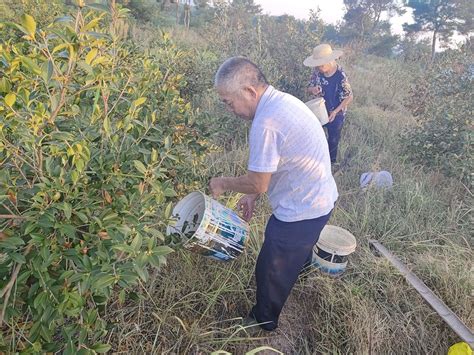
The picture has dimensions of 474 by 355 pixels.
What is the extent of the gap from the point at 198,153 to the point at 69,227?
1082 millimetres

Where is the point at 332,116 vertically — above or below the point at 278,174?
below

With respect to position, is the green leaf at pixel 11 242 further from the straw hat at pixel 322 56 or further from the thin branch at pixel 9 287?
the straw hat at pixel 322 56

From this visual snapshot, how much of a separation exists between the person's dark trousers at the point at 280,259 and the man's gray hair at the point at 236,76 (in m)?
0.74

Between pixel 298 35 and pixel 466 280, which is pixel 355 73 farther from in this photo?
pixel 466 280

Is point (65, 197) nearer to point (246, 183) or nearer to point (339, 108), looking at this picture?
point (246, 183)

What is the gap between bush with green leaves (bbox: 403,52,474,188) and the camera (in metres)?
3.74

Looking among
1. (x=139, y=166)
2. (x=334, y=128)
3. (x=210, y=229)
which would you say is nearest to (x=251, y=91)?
(x=210, y=229)

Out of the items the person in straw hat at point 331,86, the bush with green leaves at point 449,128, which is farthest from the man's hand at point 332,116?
the bush with green leaves at point 449,128

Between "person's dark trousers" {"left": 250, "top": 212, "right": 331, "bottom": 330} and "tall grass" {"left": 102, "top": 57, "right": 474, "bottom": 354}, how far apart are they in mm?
213

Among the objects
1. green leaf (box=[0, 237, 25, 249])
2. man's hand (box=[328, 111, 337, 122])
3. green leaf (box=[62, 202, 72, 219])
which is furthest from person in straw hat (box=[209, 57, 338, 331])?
man's hand (box=[328, 111, 337, 122])

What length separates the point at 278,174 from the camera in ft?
6.58

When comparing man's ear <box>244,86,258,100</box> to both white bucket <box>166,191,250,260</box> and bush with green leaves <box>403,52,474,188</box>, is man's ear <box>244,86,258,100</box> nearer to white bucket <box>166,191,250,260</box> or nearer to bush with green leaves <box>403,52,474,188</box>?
white bucket <box>166,191,250,260</box>

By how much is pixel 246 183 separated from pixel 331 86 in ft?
9.82

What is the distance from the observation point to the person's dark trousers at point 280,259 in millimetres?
2004
